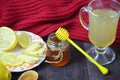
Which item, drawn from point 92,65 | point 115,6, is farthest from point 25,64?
point 115,6

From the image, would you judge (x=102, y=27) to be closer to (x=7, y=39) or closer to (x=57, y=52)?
(x=57, y=52)

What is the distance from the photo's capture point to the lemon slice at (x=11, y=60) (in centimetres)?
83

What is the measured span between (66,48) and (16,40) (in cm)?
17

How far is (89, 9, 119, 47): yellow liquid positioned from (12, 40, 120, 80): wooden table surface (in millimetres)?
67

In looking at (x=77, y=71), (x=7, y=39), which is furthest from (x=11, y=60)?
(x=77, y=71)

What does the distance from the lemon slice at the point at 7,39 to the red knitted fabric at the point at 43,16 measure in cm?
6

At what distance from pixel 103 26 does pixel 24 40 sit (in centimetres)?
26

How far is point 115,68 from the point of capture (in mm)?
829

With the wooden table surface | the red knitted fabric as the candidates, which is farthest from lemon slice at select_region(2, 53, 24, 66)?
the red knitted fabric

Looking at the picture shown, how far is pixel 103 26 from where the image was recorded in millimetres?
797

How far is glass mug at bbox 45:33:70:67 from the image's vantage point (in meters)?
0.84

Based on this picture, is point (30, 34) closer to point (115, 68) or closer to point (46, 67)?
point (46, 67)

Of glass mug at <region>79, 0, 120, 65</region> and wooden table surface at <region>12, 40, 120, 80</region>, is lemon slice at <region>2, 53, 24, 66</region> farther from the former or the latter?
glass mug at <region>79, 0, 120, 65</region>

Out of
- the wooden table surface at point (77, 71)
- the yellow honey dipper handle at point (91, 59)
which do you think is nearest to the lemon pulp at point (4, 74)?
the wooden table surface at point (77, 71)
